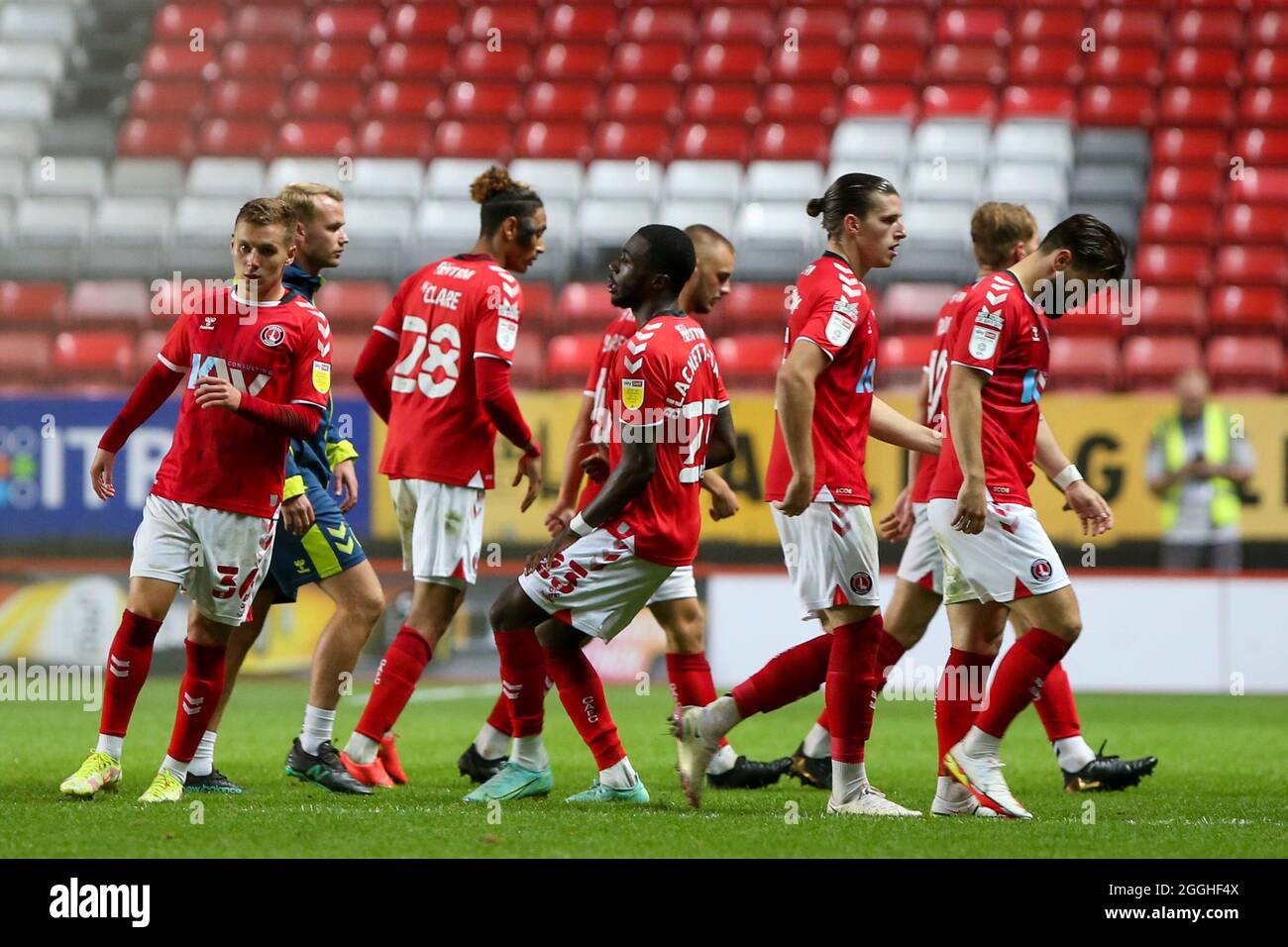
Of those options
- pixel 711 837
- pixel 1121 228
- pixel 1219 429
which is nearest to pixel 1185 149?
pixel 1121 228

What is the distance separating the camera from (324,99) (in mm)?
15875

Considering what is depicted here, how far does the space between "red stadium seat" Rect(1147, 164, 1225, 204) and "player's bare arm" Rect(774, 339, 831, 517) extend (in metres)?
9.88

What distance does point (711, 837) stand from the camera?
4.69 m

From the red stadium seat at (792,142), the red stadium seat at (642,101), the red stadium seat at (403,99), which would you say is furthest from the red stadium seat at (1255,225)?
the red stadium seat at (403,99)

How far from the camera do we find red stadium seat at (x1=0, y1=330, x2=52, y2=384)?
13008 millimetres

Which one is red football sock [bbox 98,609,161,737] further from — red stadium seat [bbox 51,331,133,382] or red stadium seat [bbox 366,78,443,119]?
red stadium seat [bbox 366,78,443,119]

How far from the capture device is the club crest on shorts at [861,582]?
17.1 ft

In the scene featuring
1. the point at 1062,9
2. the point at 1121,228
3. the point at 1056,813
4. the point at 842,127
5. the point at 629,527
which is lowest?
the point at 1056,813

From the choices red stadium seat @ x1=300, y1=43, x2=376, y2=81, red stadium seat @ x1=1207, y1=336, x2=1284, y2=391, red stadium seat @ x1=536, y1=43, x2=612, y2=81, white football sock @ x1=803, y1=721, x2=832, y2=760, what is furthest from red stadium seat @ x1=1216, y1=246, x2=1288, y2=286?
white football sock @ x1=803, y1=721, x2=832, y2=760

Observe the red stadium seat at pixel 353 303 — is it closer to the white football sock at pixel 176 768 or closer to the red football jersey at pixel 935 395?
the red football jersey at pixel 935 395

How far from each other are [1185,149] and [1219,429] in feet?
15.8

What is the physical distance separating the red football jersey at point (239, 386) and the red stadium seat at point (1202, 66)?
37.8 ft

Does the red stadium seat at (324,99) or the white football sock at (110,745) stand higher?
the red stadium seat at (324,99)
